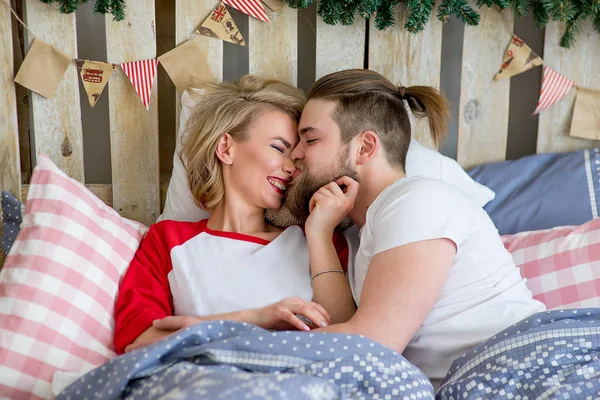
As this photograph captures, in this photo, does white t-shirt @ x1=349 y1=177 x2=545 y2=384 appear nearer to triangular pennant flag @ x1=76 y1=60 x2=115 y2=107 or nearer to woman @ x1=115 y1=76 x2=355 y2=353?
woman @ x1=115 y1=76 x2=355 y2=353

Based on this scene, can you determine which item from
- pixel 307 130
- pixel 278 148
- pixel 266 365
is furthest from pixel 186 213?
pixel 266 365

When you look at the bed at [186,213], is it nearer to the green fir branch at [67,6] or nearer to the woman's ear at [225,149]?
the green fir branch at [67,6]

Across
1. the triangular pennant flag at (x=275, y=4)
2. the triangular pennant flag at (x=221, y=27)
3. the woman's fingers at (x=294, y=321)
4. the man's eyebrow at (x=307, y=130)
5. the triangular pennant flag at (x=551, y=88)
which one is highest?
the triangular pennant flag at (x=275, y=4)

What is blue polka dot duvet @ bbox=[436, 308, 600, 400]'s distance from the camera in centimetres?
114

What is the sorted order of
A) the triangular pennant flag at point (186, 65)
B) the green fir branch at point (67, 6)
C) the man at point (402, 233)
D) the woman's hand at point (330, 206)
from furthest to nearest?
the triangular pennant flag at point (186, 65) < the green fir branch at point (67, 6) < the woman's hand at point (330, 206) < the man at point (402, 233)

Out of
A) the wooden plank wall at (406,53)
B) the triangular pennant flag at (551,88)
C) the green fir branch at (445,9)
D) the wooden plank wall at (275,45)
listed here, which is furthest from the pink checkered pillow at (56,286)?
the triangular pennant flag at (551,88)

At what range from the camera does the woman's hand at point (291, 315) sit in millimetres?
1326

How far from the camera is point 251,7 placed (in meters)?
1.86

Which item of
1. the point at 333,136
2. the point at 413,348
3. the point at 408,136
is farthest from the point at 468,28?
the point at 413,348

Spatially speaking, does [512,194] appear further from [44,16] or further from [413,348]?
[44,16]

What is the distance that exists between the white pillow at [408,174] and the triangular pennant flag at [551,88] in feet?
1.26

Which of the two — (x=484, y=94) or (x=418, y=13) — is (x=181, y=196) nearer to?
(x=418, y=13)

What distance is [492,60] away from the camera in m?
1.99

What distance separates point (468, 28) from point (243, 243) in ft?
3.25
